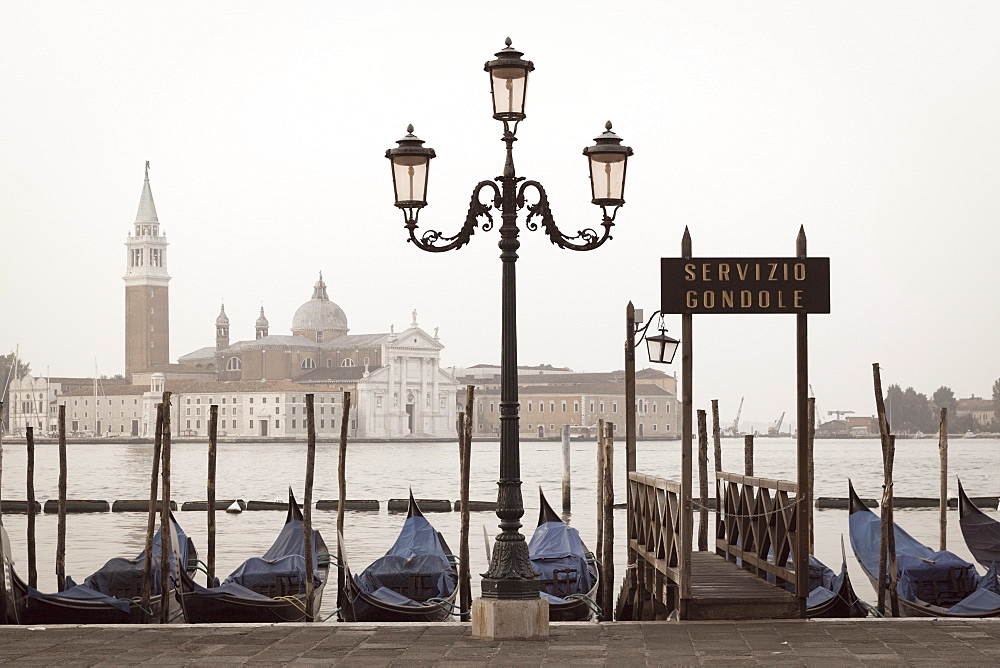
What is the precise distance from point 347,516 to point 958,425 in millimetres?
86251

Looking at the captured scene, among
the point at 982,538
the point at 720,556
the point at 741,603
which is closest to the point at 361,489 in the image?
the point at 982,538

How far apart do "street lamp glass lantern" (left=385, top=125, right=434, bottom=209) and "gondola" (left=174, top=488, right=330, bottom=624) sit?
11.3ft

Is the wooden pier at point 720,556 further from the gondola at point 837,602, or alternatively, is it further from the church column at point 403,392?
the church column at point 403,392

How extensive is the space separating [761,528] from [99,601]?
406 cm

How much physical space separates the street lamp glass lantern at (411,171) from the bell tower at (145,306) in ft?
256

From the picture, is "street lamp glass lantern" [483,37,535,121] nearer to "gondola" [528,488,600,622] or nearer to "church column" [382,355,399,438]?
"gondola" [528,488,600,622]

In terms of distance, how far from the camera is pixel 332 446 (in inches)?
3000

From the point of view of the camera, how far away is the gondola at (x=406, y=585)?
8398 millimetres

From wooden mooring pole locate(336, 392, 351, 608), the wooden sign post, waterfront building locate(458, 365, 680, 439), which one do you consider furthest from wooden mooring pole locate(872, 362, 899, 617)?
waterfront building locate(458, 365, 680, 439)

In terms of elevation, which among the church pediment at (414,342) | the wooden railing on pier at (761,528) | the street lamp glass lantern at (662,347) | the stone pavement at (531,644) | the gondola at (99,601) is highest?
the church pediment at (414,342)

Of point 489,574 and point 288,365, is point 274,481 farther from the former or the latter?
point 288,365

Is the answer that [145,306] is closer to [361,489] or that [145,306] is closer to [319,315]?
[319,315]

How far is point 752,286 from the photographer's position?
6.20 metres

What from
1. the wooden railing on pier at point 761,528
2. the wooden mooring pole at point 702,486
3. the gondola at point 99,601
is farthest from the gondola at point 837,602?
the gondola at point 99,601
